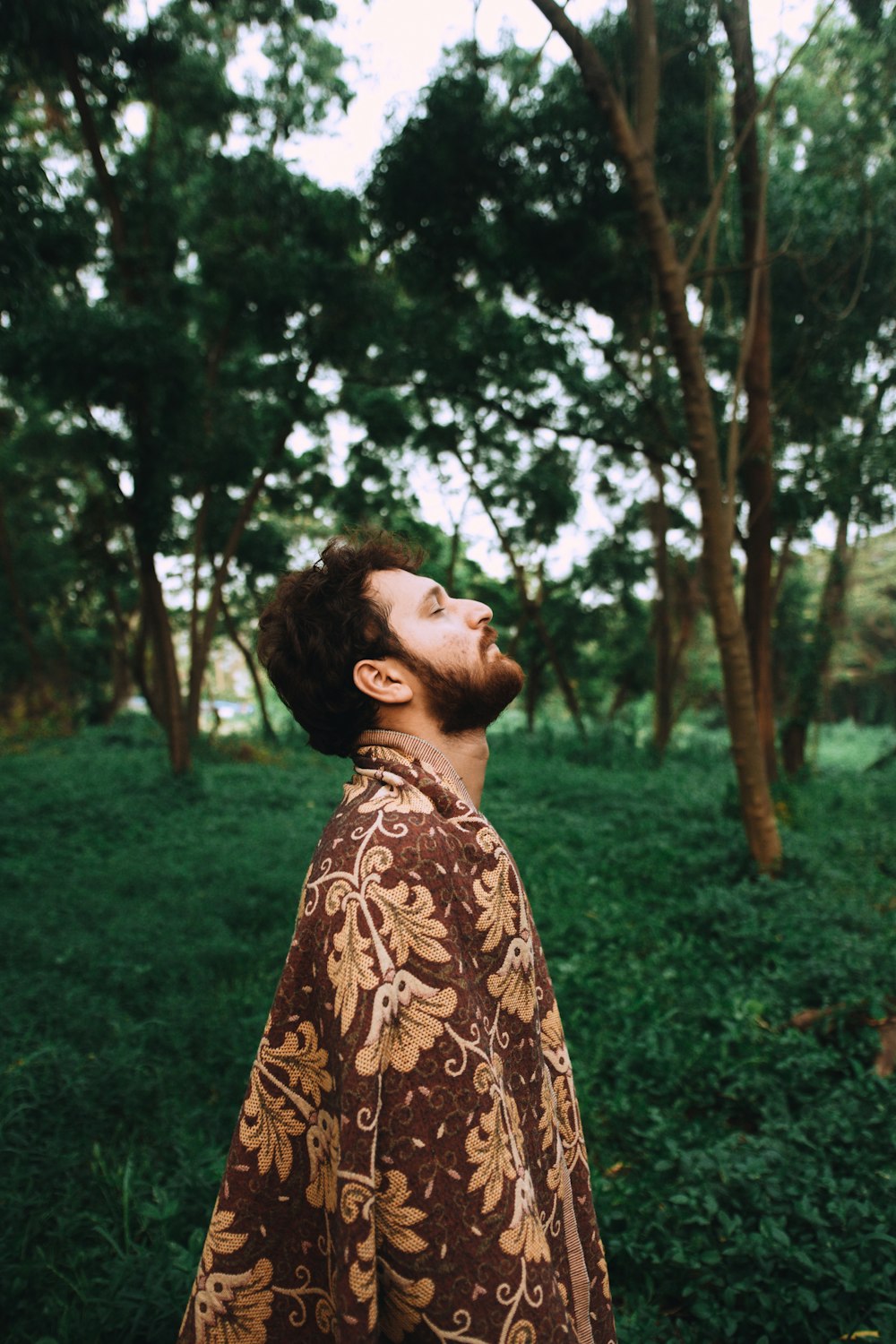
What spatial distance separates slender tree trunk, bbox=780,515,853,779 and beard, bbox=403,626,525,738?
1042 cm

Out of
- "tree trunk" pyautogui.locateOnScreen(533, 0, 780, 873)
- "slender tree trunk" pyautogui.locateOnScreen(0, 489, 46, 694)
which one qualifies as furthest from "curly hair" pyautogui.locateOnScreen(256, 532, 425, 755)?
"slender tree trunk" pyautogui.locateOnScreen(0, 489, 46, 694)

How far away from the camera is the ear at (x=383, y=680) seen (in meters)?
1.35

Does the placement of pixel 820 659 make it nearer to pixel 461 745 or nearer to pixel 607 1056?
pixel 607 1056

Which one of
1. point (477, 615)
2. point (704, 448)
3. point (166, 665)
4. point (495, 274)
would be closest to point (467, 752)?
point (477, 615)

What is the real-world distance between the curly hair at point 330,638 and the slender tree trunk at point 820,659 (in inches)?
410

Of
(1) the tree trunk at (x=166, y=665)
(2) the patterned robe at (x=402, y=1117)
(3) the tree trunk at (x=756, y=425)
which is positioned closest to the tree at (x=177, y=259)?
(1) the tree trunk at (x=166, y=665)

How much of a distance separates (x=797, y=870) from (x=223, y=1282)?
A: 570 centimetres

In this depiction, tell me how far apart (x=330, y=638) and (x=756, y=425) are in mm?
6841

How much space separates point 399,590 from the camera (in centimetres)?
142

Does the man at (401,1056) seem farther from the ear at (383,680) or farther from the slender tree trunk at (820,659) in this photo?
the slender tree trunk at (820,659)

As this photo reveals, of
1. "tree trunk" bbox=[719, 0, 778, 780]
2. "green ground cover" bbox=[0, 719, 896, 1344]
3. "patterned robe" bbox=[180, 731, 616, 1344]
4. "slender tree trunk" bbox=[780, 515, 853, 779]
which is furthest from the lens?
"slender tree trunk" bbox=[780, 515, 853, 779]

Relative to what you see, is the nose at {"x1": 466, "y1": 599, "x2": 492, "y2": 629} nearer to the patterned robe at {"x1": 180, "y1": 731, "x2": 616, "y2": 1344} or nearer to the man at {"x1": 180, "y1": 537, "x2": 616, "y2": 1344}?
the man at {"x1": 180, "y1": 537, "x2": 616, "y2": 1344}

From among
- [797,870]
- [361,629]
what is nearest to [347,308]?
[797,870]

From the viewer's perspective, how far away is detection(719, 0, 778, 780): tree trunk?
21.3ft
